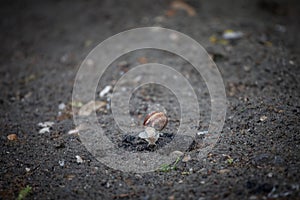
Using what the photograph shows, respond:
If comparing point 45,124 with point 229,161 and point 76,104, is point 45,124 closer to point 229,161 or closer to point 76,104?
point 76,104

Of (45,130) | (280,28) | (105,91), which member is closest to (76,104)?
(105,91)

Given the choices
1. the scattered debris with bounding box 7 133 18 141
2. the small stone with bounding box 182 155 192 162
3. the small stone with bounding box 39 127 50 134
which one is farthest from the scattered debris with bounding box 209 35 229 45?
the scattered debris with bounding box 7 133 18 141

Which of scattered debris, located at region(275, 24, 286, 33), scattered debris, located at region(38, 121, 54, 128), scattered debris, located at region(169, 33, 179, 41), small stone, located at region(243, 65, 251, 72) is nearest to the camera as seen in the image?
scattered debris, located at region(38, 121, 54, 128)

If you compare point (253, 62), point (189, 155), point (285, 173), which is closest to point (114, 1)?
point (253, 62)

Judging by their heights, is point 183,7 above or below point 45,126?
above

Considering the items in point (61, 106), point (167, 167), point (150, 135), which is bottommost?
point (61, 106)

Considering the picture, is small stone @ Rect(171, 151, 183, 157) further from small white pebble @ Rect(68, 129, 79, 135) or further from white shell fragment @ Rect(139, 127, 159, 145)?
small white pebble @ Rect(68, 129, 79, 135)

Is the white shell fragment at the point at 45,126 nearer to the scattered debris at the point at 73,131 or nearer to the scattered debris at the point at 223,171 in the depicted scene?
the scattered debris at the point at 73,131
